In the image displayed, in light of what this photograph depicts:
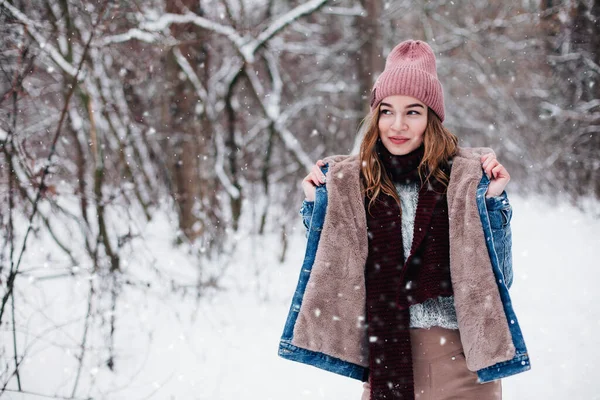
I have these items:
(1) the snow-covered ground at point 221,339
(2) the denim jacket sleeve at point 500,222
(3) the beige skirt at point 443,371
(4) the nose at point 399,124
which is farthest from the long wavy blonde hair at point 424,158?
(1) the snow-covered ground at point 221,339

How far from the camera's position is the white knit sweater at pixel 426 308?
6.63 feet

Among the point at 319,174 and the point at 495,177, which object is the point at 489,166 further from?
the point at 319,174

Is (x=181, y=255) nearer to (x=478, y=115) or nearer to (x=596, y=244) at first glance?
(x=596, y=244)

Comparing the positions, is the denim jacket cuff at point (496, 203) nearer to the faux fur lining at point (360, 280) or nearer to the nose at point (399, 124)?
the faux fur lining at point (360, 280)

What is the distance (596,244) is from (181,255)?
20.8ft

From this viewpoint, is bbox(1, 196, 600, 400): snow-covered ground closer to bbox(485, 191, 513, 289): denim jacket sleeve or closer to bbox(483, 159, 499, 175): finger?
bbox(485, 191, 513, 289): denim jacket sleeve

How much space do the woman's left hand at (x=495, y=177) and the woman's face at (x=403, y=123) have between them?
0.34 meters

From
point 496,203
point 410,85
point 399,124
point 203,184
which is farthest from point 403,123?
point 203,184

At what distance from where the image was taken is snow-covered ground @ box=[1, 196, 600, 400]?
3.60m

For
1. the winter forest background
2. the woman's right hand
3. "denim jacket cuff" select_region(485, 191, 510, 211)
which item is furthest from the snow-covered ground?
"denim jacket cuff" select_region(485, 191, 510, 211)

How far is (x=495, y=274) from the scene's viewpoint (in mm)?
1879

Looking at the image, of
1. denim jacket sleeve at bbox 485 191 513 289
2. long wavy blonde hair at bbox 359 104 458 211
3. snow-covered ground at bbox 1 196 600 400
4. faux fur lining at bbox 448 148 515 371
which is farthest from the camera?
snow-covered ground at bbox 1 196 600 400

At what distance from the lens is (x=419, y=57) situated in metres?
2.24

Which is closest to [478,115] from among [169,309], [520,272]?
[520,272]
